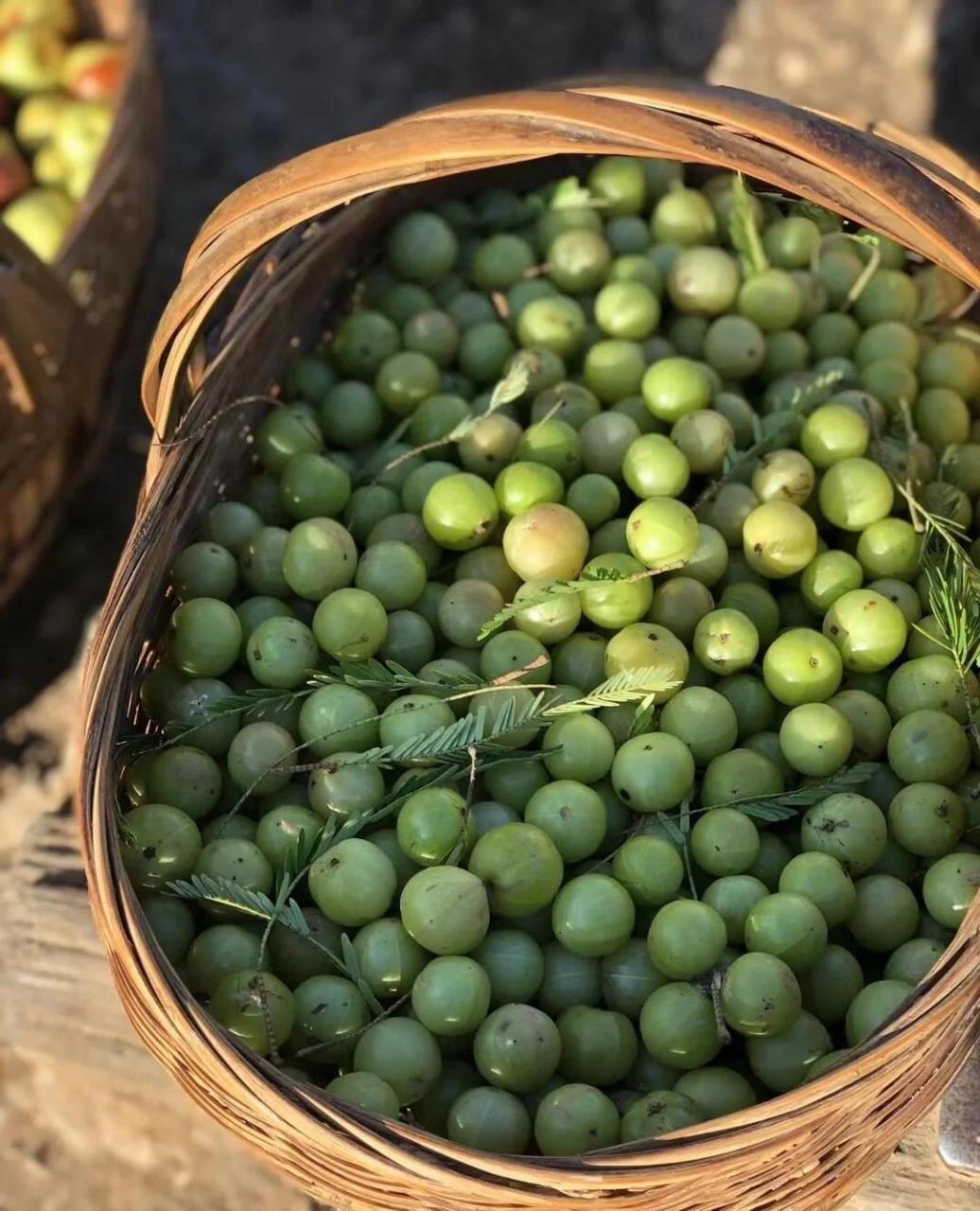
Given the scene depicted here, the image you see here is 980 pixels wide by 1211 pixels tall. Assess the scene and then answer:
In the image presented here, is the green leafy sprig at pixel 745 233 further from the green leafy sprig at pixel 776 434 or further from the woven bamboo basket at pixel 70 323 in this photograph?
the woven bamboo basket at pixel 70 323

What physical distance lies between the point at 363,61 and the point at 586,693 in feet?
6.78

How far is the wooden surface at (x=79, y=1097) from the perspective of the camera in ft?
5.61

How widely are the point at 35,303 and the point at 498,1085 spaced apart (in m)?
1.32

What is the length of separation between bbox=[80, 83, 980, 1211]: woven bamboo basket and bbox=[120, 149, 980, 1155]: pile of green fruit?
8 centimetres

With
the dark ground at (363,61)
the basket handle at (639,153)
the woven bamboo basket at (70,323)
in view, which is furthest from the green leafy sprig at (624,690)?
the dark ground at (363,61)

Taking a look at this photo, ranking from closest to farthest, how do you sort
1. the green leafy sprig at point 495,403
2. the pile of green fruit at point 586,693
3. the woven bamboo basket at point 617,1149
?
the woven bamboo basket at point 617,1149, the pile of green fruit at point 586,693, the green leafy sprig at point 495,403

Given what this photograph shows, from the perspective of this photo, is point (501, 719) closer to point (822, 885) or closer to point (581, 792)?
point (581, 792)

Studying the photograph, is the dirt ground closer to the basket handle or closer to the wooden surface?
the wooden surface

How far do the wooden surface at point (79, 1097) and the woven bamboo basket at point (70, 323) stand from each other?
1.90ft

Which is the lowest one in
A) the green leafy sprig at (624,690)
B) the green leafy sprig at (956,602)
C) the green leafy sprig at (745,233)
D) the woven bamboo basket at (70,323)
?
the woven bamboo basket at (70,323)

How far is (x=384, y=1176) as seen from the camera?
3.11ft

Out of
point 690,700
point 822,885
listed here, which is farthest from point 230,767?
point 822,885

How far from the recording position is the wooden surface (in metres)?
1.71

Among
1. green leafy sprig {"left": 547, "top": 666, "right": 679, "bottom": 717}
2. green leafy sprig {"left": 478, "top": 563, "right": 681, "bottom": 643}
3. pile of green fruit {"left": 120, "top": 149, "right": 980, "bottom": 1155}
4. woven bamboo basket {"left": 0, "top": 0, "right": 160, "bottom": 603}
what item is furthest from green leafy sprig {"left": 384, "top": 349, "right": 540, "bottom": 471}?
woven bamboo basket {"left": 0, "top": 0, "right": 160, "bottom": 603}
